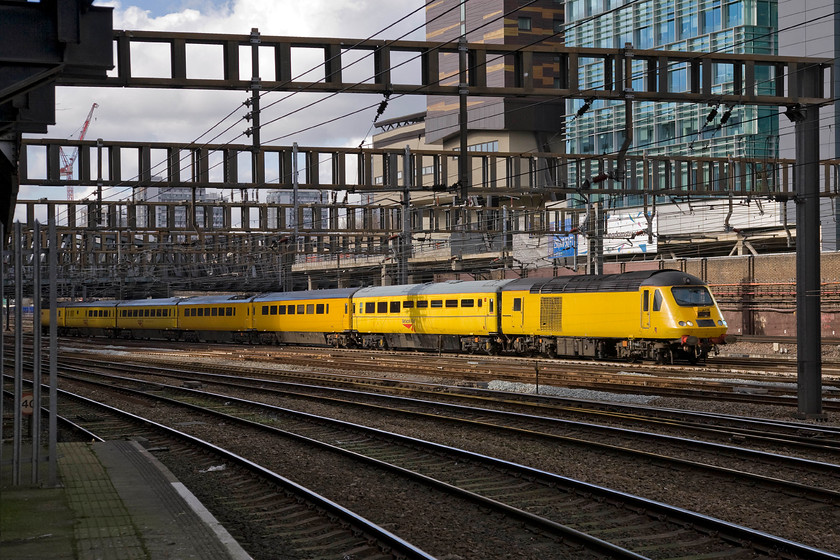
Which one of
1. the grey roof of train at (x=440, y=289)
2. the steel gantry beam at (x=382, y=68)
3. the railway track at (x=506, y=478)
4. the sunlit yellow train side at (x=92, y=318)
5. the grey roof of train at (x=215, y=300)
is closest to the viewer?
the railway track at (x=506, y=478)

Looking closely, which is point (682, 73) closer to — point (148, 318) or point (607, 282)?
point (607, 282)

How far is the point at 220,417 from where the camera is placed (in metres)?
19.0

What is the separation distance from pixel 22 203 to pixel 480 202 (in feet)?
68.5

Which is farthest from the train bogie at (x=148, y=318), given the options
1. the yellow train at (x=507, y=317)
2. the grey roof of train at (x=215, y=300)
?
the yellow train at (x=507, y=317)

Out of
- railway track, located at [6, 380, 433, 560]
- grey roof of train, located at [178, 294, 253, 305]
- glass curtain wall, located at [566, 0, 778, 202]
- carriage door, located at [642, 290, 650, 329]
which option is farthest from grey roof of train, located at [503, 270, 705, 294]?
glass curtain wall, located at [566, 0, 778, 202]

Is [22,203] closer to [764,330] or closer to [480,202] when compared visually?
[480,202]

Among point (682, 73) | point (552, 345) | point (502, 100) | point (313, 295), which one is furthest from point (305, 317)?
point (502, 100)

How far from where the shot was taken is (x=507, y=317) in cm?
3631

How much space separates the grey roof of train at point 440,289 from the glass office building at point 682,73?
21.9 m

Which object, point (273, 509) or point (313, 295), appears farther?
point (313, 295)

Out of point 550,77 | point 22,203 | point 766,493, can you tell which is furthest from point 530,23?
point 766,493

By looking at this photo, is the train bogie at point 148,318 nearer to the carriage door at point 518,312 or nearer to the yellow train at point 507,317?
the yellow train at point 507,317

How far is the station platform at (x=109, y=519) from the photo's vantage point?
7773 mm

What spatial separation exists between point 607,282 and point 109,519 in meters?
24.6
